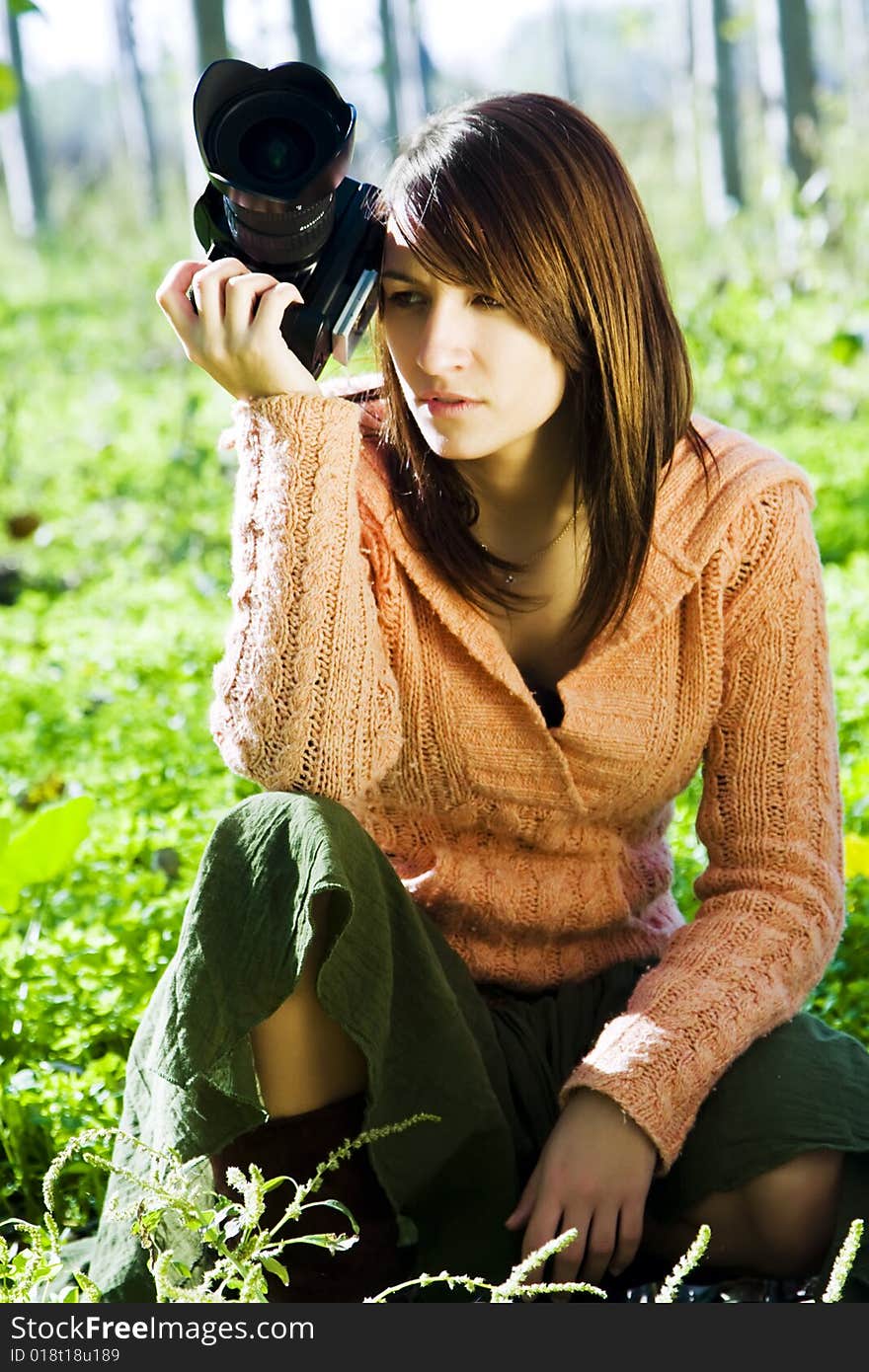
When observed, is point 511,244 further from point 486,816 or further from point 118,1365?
point 118,1365

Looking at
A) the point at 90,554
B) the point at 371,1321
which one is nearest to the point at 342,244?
the point at 371,1321

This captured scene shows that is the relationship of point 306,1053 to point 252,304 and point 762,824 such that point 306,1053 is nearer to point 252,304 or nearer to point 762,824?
point 762,824

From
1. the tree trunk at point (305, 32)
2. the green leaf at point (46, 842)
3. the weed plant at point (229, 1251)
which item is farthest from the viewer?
the tree trunk at point (305, 32)

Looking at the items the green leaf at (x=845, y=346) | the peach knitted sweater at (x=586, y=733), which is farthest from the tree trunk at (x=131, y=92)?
the peach knitted sweater at (x=586, y=733)

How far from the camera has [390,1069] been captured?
5.91 feet

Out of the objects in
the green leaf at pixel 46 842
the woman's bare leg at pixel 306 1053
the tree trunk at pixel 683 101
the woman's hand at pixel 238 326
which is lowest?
the woman's bare leg at pixel 306 1053

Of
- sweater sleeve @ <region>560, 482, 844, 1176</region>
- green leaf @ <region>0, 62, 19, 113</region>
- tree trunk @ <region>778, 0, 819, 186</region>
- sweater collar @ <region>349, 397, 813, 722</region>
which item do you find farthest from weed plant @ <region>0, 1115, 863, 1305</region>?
tree trunk @ <region>778, 0, 819, 186</region>

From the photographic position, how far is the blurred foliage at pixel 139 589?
94.9 inches

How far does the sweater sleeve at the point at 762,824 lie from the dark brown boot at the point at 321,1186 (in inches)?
10.1

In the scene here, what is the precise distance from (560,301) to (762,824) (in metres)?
0.67

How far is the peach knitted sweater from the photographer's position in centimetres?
189

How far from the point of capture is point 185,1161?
1741 millimetres

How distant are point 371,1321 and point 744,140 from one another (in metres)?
16.9

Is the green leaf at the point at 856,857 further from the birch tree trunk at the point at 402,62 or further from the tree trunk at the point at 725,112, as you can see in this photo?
the birch tree trunk at the point at 402,62
